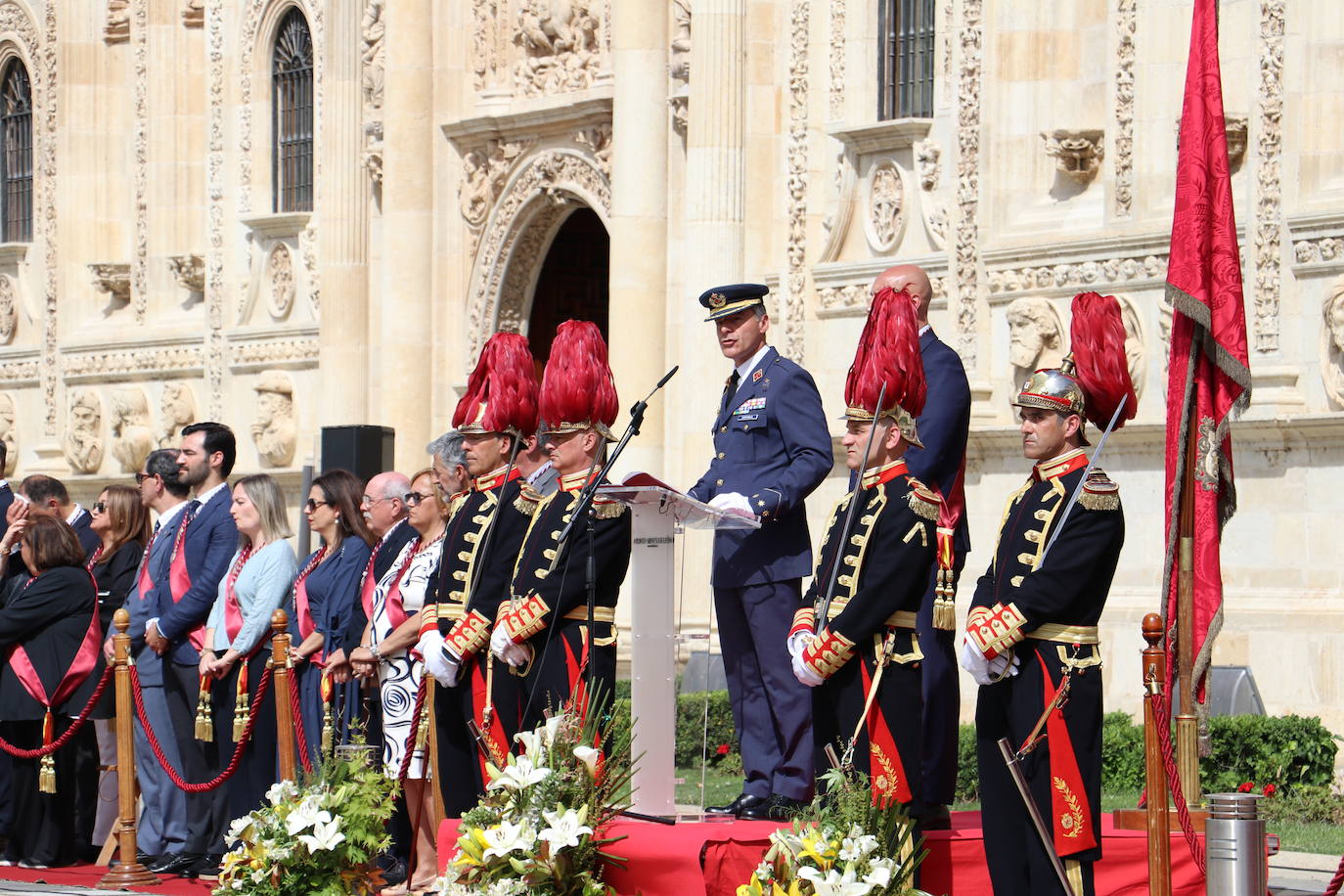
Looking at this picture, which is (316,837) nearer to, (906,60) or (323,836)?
(323,836)

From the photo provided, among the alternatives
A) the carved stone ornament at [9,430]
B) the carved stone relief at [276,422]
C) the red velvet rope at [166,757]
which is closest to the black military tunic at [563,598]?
the red velvet rope at [166,757]

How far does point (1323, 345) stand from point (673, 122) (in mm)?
6150

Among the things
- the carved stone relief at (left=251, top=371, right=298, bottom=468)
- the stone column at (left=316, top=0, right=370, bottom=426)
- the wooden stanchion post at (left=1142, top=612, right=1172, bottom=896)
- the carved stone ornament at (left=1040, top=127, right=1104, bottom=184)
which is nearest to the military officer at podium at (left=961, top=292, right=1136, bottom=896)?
the wooden stanchion post at (left=1142, top=612, right=1172, bottom=896)

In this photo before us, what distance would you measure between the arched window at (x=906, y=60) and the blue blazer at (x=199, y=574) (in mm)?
7238

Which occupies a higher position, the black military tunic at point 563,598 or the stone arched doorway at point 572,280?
the stone arched doorway at point 572,280

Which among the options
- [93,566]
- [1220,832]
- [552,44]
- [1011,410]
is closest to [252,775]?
[93,566]

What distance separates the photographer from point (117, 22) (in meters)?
25.0

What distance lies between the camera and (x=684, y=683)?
16.3 m

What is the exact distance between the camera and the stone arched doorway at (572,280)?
2091 centimetres

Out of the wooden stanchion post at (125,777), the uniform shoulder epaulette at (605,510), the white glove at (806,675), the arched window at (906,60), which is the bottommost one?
the wooden stanchion post at (125,777)

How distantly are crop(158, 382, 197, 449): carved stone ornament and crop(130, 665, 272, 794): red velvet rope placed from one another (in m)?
12.6

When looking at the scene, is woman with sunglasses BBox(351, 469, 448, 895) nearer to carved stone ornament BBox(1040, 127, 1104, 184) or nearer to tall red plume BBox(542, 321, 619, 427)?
tall red plume BBox(542, 321, 619, 427)

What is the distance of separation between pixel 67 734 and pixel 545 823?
4457 mm

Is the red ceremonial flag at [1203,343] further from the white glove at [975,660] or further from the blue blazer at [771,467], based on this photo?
the white glove at [975,660]
